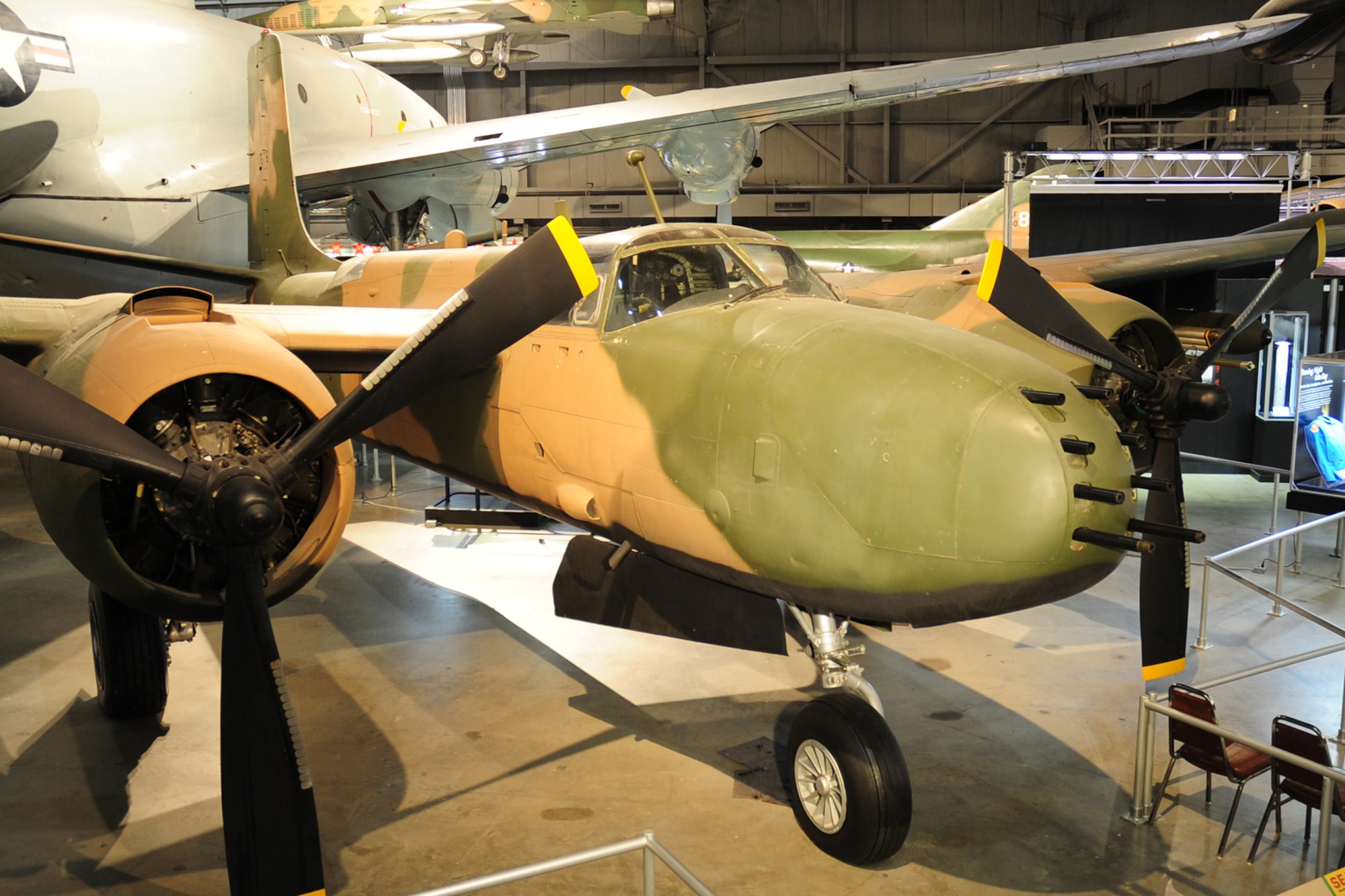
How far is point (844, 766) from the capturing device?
203 inches

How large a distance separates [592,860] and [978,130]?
1173 inches

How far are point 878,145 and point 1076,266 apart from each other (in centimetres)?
2178

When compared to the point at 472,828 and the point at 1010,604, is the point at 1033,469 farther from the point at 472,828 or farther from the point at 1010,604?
the point at 472,828

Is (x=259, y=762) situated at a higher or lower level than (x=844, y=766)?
higher

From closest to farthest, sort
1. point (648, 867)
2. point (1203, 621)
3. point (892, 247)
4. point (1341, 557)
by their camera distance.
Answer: point (648, 867), point (1203, 621), point (1341, 557), point (892, 247)

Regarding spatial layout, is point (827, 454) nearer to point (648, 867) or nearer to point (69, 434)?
point (648, 867)

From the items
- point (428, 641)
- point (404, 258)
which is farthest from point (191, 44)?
point (428, 641)

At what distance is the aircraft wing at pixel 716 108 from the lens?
1098 cm

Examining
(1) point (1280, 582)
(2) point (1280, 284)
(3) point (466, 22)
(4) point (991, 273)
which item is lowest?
(1) point (1280, 582)

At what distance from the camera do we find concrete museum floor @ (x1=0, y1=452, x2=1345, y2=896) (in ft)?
17.1

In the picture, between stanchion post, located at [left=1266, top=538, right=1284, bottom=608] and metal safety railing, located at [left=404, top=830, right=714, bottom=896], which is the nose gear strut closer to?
metal safety railing, located at [left=404, top=830, right=714, bottom=896]

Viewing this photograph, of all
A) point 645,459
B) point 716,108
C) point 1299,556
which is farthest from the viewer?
point 716,108

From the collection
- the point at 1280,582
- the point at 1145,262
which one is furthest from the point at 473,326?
the point at 1145,262

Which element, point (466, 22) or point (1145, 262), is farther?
point (466, 22)
